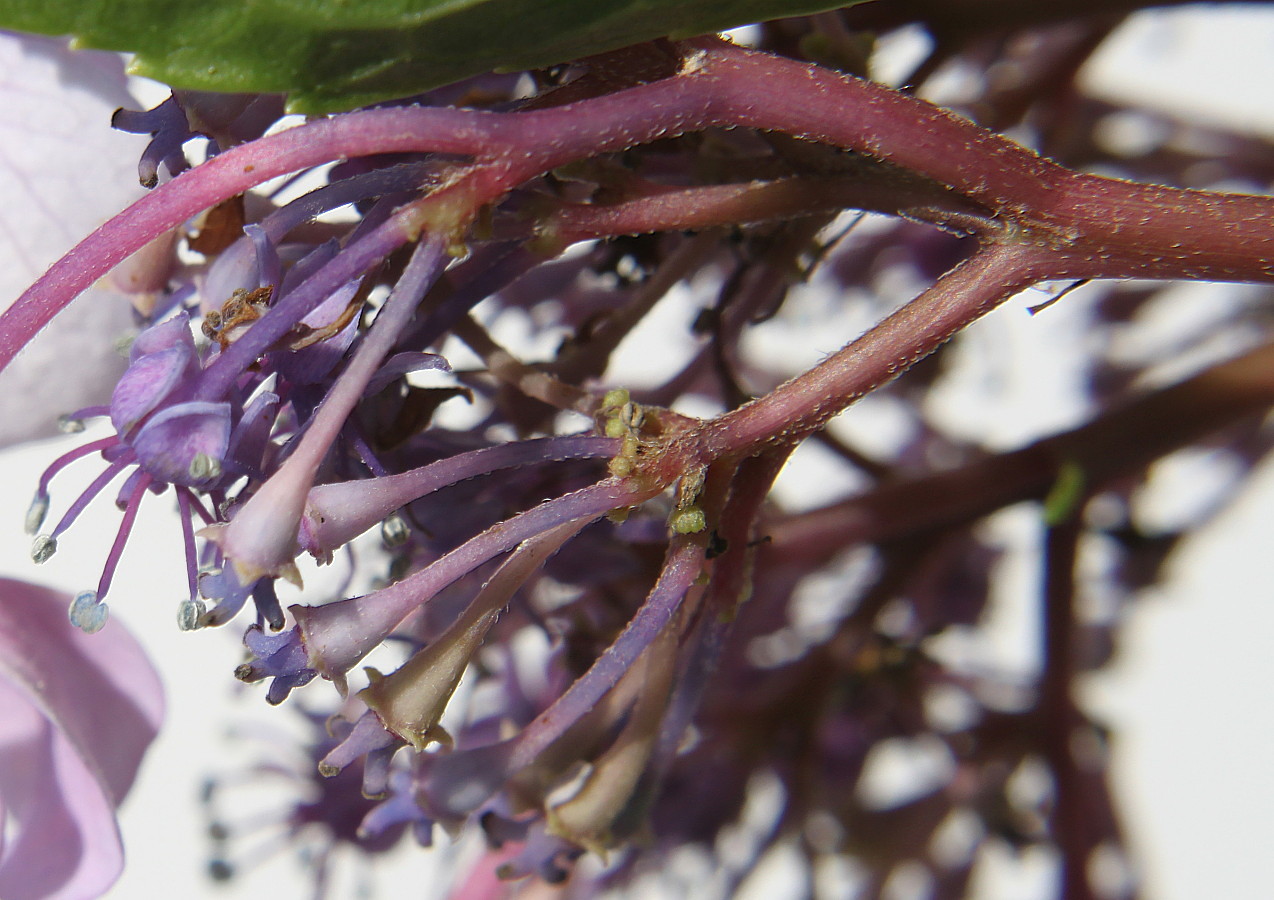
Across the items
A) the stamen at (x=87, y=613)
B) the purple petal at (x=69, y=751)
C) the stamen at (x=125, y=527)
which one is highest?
the stamen at (x=125, y=527)

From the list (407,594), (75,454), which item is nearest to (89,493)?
(75,454)

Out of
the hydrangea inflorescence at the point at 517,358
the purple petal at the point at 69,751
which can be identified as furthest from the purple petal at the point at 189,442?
the purple petal at the point at 69,751

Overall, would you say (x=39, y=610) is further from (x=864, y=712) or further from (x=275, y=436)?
(x=864, y=712)

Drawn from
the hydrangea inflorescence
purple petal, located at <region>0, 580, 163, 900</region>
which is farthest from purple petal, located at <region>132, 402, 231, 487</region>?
purple petal, located at <region>0, 580, 163, 900</region>

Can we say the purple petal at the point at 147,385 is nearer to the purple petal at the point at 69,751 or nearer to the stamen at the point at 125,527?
the stamen at the point at 125,527

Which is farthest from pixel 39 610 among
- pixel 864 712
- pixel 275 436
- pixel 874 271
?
pixel 874 271

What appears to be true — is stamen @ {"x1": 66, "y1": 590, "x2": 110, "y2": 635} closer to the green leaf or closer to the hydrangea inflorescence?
the hydrangea inflorescence
